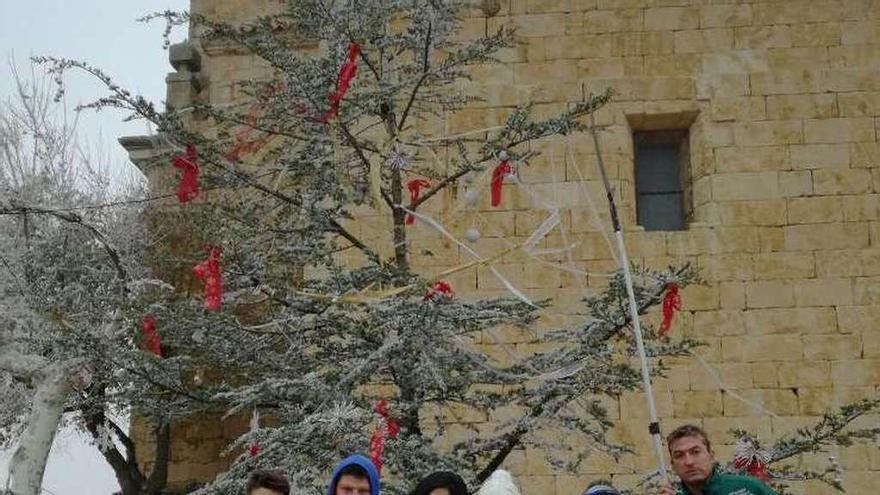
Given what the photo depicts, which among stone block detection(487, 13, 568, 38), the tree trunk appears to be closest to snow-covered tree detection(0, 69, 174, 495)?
the tree trunk

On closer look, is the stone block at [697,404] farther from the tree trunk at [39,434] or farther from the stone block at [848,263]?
the tree trunk at [39,434]

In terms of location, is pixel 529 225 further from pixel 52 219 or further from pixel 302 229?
pixel 52 219

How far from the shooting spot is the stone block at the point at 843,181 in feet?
25.5

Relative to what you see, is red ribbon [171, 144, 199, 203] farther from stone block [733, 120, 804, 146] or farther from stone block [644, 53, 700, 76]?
stone block [733, 120, 804, 146]

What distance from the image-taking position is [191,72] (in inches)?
438

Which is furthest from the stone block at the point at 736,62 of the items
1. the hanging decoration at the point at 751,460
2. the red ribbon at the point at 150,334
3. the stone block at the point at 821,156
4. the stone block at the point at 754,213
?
the red ribbon at the point at 150,334

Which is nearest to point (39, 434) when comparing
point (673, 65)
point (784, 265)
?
point (673, 65)

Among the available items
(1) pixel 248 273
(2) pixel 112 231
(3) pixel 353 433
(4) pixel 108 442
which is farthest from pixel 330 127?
(2) pixel 112 231

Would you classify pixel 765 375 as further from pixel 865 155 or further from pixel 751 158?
pixel 865 155

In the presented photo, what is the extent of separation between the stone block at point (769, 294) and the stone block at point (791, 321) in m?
0.05

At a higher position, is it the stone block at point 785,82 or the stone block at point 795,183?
the stone block at point 785,82

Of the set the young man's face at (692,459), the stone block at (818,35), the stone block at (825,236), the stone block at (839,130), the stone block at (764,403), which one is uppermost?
the stone block at (818,35)

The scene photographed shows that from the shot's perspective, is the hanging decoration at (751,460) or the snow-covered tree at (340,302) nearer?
the snow-covered tree at (340,302)

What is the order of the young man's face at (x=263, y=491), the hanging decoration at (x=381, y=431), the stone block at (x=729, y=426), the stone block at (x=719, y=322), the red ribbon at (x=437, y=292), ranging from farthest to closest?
the stone block at (x=719, y=322) < the stone block at (x=729, y=426) < the red ribbon at (x=437, y=292) < the hanging decoration at (x=381, y=431) < the young man's face at (x=263, y=491)
